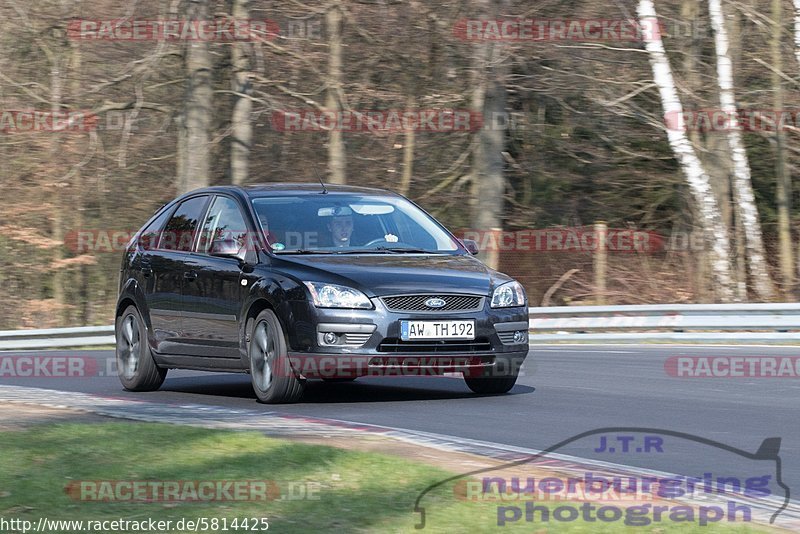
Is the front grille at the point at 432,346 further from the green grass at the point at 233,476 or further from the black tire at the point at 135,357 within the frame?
the black tire at the point at 135,357

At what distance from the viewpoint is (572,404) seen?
10867mm

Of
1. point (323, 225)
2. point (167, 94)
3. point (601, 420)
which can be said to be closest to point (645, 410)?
point (601, 420)

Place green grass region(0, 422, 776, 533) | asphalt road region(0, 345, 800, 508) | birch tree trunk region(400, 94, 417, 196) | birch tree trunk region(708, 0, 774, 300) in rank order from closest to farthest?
green grass region(0, 422, 776, 533), asphalt road region(0, 345, 800, 508), birch tree trunk region(708, 0, 774, 300), birch tree trunk region(400, 94, 417, 196)

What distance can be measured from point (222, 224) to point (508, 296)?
8.39 feet

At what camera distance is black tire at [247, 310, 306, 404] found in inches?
419

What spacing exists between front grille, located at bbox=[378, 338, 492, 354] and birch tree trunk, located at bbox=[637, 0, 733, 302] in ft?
46.8

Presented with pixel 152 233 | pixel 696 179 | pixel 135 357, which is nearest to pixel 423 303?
pixel 135 357

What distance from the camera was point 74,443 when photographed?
8047 mm

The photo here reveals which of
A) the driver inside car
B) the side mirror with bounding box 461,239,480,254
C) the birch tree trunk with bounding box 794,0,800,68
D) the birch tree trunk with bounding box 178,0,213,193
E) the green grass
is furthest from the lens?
the birch tree trunk with bounding box 794,0,800,68

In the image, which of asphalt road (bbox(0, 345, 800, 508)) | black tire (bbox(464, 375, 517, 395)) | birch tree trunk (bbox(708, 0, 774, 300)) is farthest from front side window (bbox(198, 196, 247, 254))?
birch tree trunk (bbox(708, 0, 774, 300))

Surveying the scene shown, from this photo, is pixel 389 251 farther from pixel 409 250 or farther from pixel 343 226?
pixel 343 226

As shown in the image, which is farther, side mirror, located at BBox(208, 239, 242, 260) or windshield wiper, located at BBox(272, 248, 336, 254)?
side mirror, located at BBox(208, 239, 242, 260)

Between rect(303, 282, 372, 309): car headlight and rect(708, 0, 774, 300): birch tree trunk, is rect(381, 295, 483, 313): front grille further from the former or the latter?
rect(708, 0, 774, 300): birch tree trunk

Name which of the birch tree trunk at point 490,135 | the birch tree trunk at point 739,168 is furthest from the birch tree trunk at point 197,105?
the birch tree trunk at point 739,168
